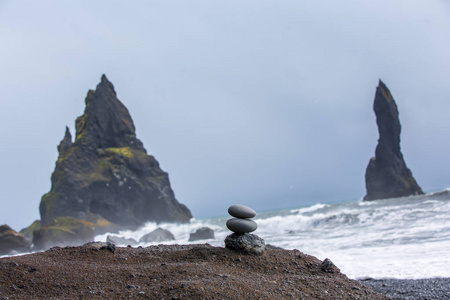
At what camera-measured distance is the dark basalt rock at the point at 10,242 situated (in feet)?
109

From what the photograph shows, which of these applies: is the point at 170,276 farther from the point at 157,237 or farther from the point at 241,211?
the point at 157,237

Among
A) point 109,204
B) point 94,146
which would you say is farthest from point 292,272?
point 94,146

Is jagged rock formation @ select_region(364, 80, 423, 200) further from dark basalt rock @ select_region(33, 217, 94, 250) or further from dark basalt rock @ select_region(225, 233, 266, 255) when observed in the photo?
dark basalt rock @ select_region(225, 233, 266, 255)

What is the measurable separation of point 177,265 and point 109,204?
189 feet

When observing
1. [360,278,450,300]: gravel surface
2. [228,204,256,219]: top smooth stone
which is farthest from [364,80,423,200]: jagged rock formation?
[228,204,256,219]: top smooth stone

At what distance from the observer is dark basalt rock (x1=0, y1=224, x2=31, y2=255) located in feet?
109

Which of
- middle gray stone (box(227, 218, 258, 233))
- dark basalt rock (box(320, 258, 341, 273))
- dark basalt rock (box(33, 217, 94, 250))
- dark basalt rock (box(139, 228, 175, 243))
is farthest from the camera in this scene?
dark basalt rock (box(139, 228, 175, 243))

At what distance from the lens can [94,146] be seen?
66.7 m

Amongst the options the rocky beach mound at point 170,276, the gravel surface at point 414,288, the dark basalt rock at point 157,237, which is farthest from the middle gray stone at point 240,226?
the dark basalt rock at point 157,237

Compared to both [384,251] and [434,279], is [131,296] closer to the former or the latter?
[434,279]

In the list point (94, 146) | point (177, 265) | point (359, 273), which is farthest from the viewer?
point (94, 146)

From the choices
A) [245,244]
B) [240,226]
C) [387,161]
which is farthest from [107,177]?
[387,161]

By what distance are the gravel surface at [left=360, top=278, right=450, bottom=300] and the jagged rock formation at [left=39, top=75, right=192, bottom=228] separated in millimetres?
52341

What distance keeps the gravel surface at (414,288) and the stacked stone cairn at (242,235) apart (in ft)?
12.1
